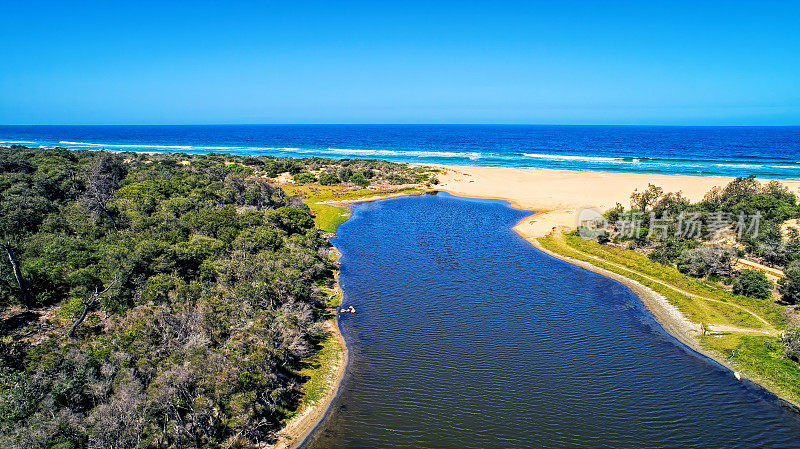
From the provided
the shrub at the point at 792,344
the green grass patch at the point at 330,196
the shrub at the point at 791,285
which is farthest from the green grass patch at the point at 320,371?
the shrub at the point at 791,285

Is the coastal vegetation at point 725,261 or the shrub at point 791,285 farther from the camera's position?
the shrub at point 791,285

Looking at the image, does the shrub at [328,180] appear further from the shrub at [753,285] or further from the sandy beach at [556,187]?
the shrub at [753,285]

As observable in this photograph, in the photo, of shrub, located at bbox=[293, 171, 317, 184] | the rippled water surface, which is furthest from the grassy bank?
shrub, located at bbox=[293, 171, 317, 184]

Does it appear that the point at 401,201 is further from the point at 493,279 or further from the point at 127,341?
the point at 127,341

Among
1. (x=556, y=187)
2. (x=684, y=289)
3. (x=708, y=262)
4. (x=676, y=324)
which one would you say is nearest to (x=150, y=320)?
(x=676, y=324)

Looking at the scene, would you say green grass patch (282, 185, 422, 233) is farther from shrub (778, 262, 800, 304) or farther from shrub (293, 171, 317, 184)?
shrub (778, 262, 800, 304)

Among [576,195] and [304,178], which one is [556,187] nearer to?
[576,195]

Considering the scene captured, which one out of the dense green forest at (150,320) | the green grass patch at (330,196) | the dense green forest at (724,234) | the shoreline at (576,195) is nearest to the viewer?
the dense green forest at (150,320)
